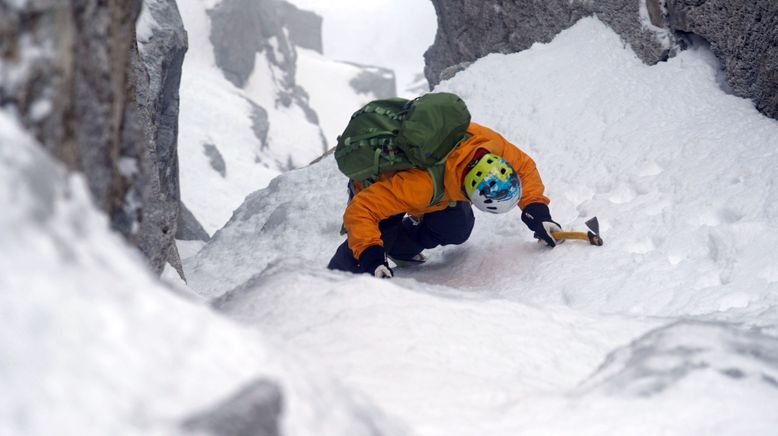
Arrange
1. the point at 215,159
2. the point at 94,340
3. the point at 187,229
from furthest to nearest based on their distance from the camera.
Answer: the point at 215,159, the point at 187,229, the point at 94,340

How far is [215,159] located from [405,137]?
65.8 ft

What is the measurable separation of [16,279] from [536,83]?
6.19 m

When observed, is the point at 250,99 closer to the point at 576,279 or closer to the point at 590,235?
the point at 590,235

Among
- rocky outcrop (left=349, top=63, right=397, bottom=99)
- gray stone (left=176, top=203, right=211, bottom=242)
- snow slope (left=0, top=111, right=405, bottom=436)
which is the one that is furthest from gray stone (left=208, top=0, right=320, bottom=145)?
snow slope (left=0, top=111, right=405, bottom=436)

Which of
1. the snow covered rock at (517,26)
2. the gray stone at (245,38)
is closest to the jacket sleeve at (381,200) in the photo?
the snow covered rock at (517,26)

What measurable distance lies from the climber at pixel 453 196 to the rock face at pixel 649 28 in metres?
1.86

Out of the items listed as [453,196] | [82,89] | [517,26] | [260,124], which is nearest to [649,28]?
[517,26]

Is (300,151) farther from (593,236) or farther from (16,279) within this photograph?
(16,279)

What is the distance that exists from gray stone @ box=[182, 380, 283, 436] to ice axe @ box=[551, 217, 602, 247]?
11.2 feet

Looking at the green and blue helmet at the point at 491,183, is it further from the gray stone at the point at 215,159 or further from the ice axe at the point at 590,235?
the gray stone at the point at 215,159

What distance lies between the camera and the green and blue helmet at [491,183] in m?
4.07

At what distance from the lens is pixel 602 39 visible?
6.95 meters

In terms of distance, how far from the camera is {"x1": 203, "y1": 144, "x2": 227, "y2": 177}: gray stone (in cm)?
2311

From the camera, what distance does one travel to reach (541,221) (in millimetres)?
4574
